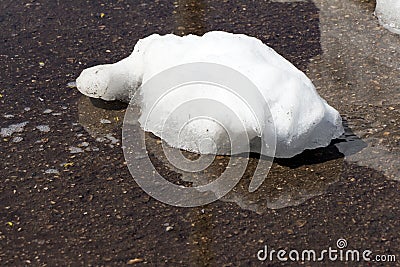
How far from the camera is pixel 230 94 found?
9.17 ft

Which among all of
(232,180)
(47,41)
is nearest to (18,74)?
(47,41)

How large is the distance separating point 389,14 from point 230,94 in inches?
58.0

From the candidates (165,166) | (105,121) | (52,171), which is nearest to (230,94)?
(165,166)

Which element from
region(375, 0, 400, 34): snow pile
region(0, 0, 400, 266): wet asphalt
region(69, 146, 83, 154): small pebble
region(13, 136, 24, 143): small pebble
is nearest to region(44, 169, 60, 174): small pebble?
region(0, 0, 400, 266): wet asphalt

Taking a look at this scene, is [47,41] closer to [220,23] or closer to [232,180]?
[220,23]

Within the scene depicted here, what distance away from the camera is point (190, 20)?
3963 millimetres

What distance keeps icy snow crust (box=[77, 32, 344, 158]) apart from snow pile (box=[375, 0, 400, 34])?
1123mm

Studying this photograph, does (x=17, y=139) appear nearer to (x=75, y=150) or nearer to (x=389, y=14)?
(x=75, y=150)

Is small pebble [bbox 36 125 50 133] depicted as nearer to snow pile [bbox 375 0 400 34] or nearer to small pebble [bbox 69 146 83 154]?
small pebble [bbox 69 146 83 154]

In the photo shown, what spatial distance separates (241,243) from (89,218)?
0.51m

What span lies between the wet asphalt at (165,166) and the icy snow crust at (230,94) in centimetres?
7

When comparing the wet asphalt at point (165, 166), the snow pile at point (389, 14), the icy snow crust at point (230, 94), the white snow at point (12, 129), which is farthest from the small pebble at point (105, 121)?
the snow pile at point (389, 14)

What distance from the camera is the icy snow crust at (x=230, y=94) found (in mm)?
2746

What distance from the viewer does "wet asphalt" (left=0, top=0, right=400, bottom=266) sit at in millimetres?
2424
